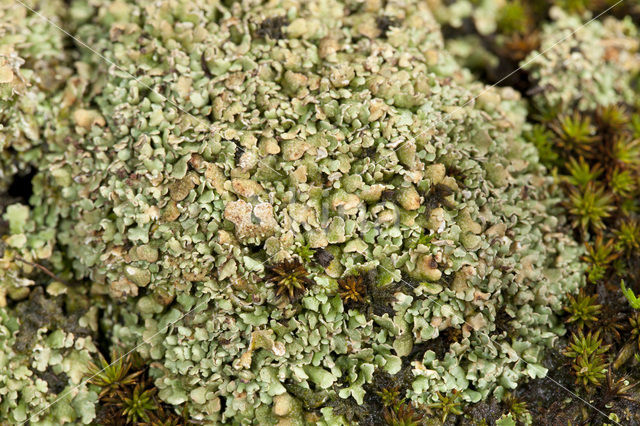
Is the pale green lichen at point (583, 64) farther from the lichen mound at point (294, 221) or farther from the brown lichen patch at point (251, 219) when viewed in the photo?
the brown lichen patch at point (251, 219)

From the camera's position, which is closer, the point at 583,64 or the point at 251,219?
the point at 251,219

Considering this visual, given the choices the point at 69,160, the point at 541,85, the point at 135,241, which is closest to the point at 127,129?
the point at 69,160

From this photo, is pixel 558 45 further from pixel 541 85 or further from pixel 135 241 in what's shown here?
pixel 135 241

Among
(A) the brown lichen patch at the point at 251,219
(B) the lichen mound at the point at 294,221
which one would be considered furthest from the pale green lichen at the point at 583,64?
(A) the brown lichen patch at the point at 251,219

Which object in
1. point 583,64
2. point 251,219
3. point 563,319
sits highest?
point 583,64

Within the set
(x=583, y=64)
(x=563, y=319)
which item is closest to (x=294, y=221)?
(x=563, y=319)

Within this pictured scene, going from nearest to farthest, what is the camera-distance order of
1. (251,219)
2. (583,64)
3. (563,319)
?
(251,219) < (563,319) < (583,64)

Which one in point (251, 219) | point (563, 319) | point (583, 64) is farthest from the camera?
point (583, 64)

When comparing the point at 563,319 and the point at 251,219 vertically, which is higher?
the point at 251,219

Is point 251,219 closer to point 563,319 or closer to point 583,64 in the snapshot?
point 563,319
